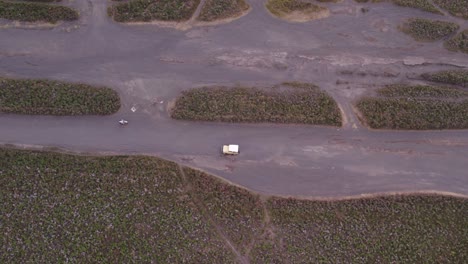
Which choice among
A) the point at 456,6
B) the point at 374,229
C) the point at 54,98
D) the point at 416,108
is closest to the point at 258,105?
the point at 374,229

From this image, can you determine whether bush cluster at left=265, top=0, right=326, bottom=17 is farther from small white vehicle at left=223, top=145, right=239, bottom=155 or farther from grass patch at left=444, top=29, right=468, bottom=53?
small white vehicle at left=223, top=145, right=239, bottom=155

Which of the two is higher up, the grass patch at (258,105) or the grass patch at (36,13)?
the grass patch at (36,13)

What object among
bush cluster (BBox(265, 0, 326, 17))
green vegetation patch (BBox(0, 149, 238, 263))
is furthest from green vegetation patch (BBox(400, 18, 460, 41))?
green vegetation patch (BBox(0, 149, 238, 263))

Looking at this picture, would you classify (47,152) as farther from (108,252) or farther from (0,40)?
(0,40)

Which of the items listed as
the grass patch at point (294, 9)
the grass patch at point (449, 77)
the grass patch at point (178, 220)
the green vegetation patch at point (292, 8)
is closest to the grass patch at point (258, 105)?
the grass patch at point (178, 220)

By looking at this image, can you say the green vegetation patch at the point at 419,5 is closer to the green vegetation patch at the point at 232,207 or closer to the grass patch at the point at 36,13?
A: the green vegetation patch at the point at 232,207
